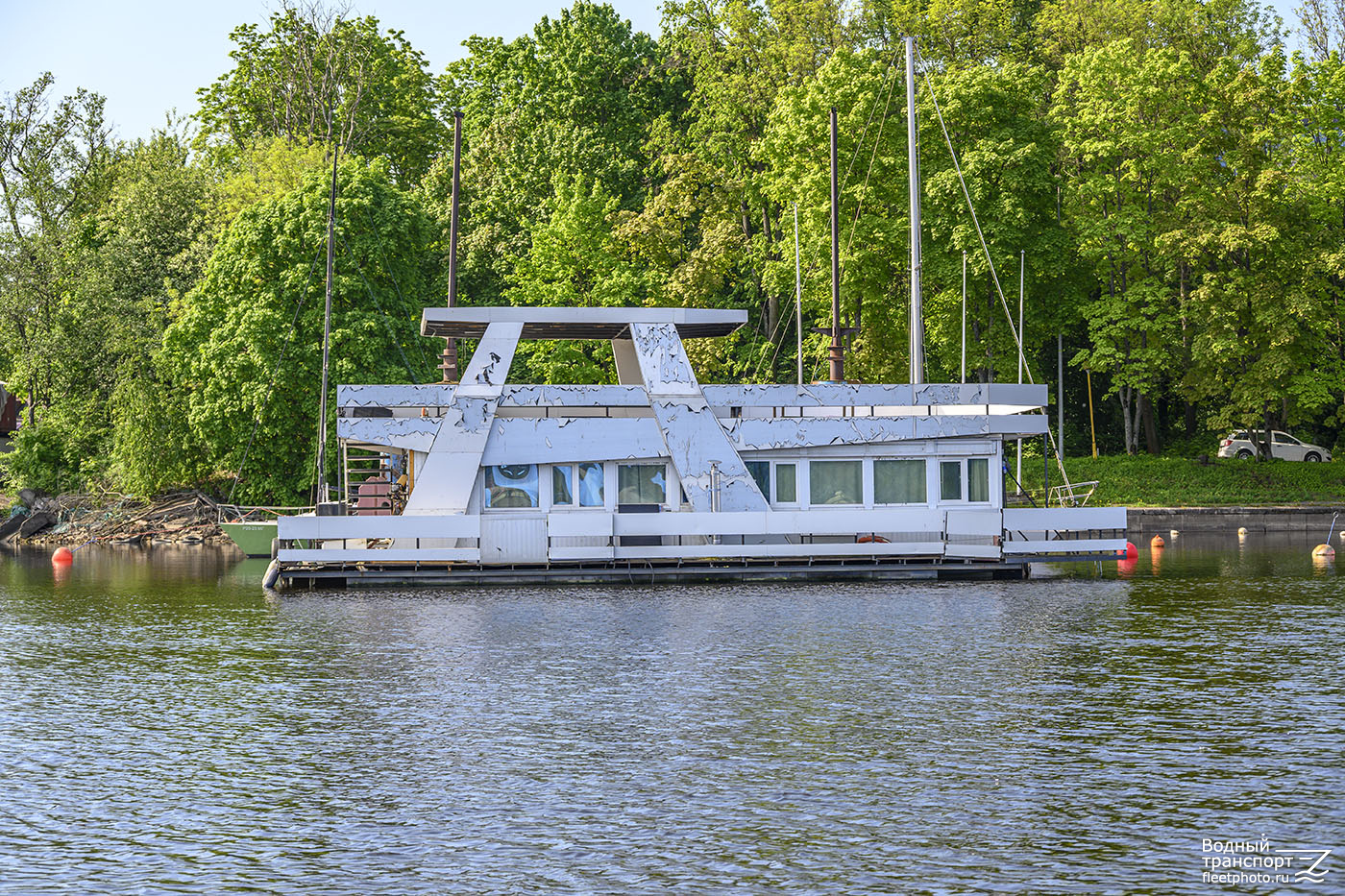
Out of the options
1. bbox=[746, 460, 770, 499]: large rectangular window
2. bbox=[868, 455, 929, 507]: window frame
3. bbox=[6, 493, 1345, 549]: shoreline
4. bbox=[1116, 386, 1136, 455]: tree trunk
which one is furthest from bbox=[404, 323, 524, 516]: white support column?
bbox=[1116, 386, 1136, 455]: tree trunk

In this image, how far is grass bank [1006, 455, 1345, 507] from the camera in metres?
49.5

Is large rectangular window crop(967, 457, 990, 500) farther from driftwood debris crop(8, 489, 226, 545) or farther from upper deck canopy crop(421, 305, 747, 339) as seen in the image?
driftwood debris crop(8, 489, 226, 545)

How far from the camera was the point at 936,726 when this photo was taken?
1404 centimetres

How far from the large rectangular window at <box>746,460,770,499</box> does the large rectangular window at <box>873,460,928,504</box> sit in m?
2.19

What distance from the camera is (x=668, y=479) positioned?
97.0ft

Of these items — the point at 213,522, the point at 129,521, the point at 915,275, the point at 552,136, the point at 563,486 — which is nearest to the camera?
the point at 563,486

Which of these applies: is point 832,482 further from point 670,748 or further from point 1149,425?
point 1149,425

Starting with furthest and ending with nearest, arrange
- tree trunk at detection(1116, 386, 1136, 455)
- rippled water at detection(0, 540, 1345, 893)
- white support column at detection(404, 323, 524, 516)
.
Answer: tree trunk at detection(1116, 386, 1136, 455) < white support column at detection(404, 323, 524, 516) < rippled water at detection(0, 540, 1345, 893)

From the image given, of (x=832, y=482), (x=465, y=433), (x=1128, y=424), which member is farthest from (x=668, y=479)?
(x=1128, y=424)

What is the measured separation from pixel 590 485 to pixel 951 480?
7445mm

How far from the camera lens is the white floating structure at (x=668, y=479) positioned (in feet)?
92.0

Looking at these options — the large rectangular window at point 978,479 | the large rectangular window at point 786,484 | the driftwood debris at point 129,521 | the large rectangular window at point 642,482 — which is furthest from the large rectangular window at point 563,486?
the driftwood debris at point 129,521

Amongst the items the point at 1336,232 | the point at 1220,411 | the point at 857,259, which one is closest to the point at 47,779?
the point at 857,259

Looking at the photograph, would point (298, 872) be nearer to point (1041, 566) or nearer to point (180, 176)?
point (1041, 566)
